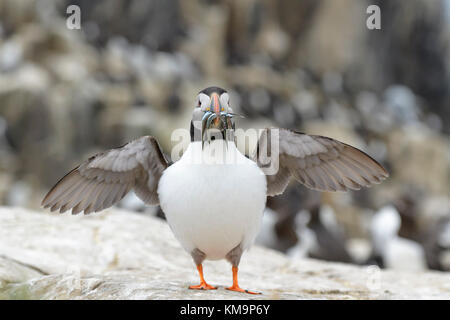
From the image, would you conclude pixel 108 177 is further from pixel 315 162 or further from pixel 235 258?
pixel 315 162

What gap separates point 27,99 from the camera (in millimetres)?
14703

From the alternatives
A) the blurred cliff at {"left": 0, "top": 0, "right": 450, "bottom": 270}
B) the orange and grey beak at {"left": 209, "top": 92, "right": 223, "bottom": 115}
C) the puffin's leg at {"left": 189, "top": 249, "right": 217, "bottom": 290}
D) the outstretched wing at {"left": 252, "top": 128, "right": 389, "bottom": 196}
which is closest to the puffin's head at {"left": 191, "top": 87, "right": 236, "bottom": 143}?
the orange and grey beak at {"left": 209, "top": 92, "right": 223, "bottom": 115}

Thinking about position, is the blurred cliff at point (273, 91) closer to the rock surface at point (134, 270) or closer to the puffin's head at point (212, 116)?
the rock surface at point (134, 270)

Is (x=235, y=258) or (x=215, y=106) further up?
(x=215, y=106)

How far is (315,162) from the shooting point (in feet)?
10.7

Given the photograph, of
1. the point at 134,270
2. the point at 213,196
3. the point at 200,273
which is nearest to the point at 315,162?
the point at 213,196

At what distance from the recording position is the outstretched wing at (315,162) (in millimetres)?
3164

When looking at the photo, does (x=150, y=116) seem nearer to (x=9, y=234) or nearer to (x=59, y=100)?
(x=59, y=100)

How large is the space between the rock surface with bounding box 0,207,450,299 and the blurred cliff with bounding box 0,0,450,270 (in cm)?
350

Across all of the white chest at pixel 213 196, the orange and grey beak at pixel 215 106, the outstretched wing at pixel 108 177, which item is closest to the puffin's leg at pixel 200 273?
the white chest at pixel 213 196

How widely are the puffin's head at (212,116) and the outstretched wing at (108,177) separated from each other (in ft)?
1.11

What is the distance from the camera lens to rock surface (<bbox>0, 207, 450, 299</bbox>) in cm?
306

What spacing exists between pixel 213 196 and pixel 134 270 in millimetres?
1366
